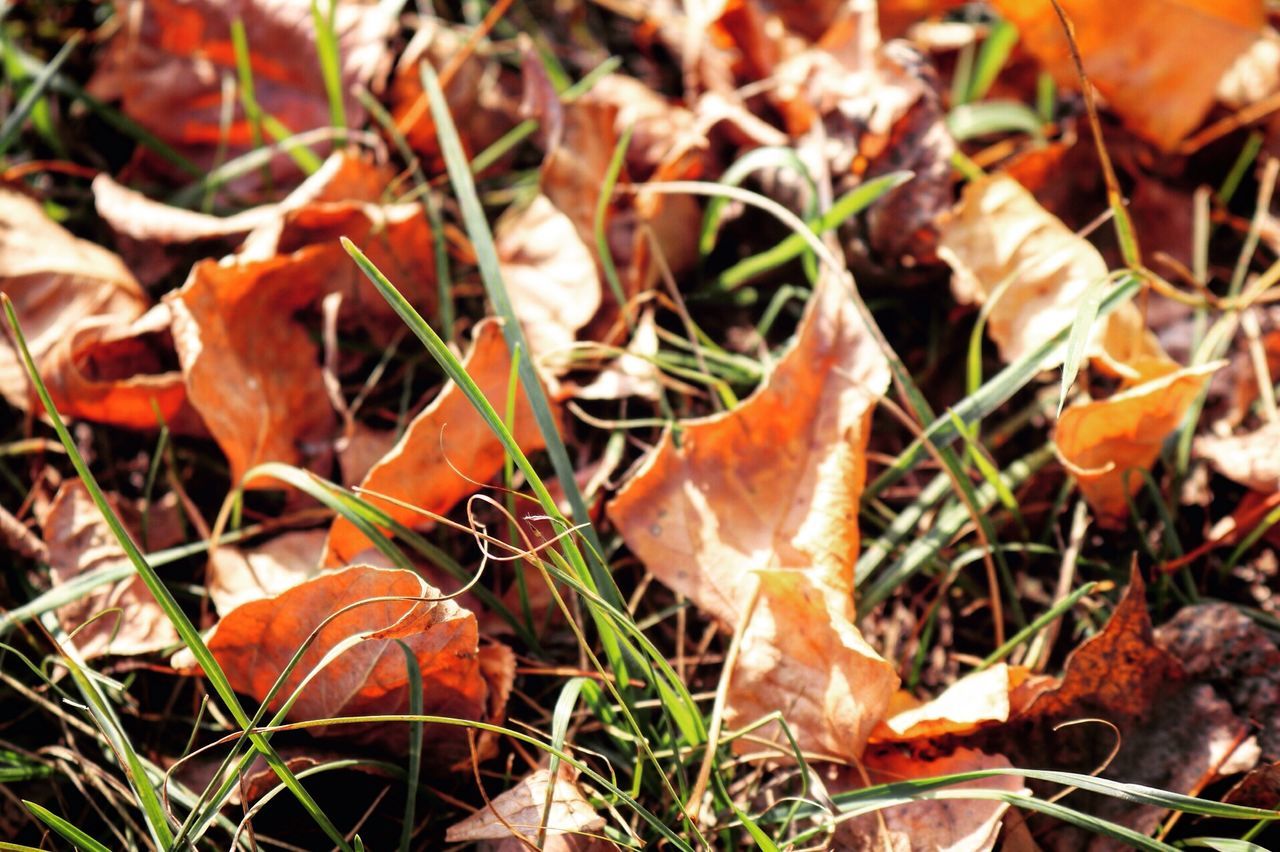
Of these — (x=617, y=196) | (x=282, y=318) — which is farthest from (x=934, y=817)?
(x=282, y=318)

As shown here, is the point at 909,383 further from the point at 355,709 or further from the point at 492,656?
the point at 355,709

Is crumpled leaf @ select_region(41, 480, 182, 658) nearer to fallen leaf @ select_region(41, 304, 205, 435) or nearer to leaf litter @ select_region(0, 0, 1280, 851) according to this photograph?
leaf litter @ select_region(0, 0, 1280, 851)

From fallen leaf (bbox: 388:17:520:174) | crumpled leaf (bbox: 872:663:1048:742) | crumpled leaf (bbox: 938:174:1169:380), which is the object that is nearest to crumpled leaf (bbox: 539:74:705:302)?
fallen leaf (bbox: 388:17:520:174)

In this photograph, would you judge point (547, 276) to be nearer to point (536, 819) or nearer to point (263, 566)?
point (263, 566)

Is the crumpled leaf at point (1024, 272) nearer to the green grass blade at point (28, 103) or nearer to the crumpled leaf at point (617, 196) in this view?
the crumpled leaf at point (617, 196)

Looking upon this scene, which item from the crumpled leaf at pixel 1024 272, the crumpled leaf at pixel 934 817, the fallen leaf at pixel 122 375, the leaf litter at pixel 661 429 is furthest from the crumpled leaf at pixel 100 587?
the crumpled leaf at pixel 1024 272

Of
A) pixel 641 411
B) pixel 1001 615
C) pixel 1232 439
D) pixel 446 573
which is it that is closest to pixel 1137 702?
pixel 1001 615

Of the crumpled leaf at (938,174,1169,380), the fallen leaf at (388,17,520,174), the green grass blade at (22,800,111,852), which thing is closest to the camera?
the green grass blade at (22,800,111,852)
